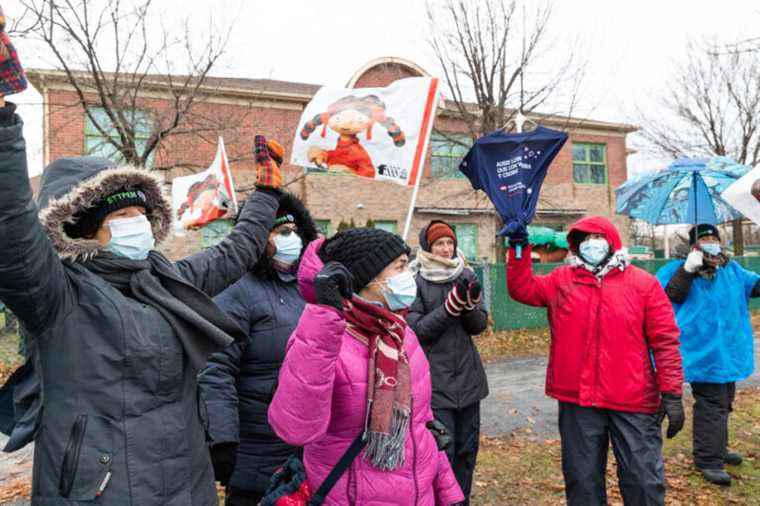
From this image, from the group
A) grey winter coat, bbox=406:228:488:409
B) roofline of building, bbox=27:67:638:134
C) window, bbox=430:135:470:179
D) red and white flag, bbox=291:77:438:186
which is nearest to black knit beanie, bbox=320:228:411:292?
grey winter coat, bbox=406:228:488:409

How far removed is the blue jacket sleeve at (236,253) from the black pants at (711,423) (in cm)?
423

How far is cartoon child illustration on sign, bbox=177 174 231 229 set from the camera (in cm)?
645

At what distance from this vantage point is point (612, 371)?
338 centimetres

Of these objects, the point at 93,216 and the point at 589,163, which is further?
the point at 589,163

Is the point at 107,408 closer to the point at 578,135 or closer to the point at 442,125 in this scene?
the point at 442,125

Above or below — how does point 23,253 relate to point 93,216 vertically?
below

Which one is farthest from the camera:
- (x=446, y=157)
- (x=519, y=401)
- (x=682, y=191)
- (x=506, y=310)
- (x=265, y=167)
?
(x=446, y=157)

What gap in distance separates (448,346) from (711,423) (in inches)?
105

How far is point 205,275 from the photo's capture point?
2412mm

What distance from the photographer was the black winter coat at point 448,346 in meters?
3.71

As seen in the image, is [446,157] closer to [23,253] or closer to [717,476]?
[717,476]

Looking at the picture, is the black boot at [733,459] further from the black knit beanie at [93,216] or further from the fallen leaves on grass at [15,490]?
the fallen leaves on grass at [15,490]

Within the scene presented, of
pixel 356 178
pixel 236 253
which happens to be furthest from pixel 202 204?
pixel 356 178

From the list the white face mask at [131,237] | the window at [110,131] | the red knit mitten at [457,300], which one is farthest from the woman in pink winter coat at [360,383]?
the window at [110,131]
